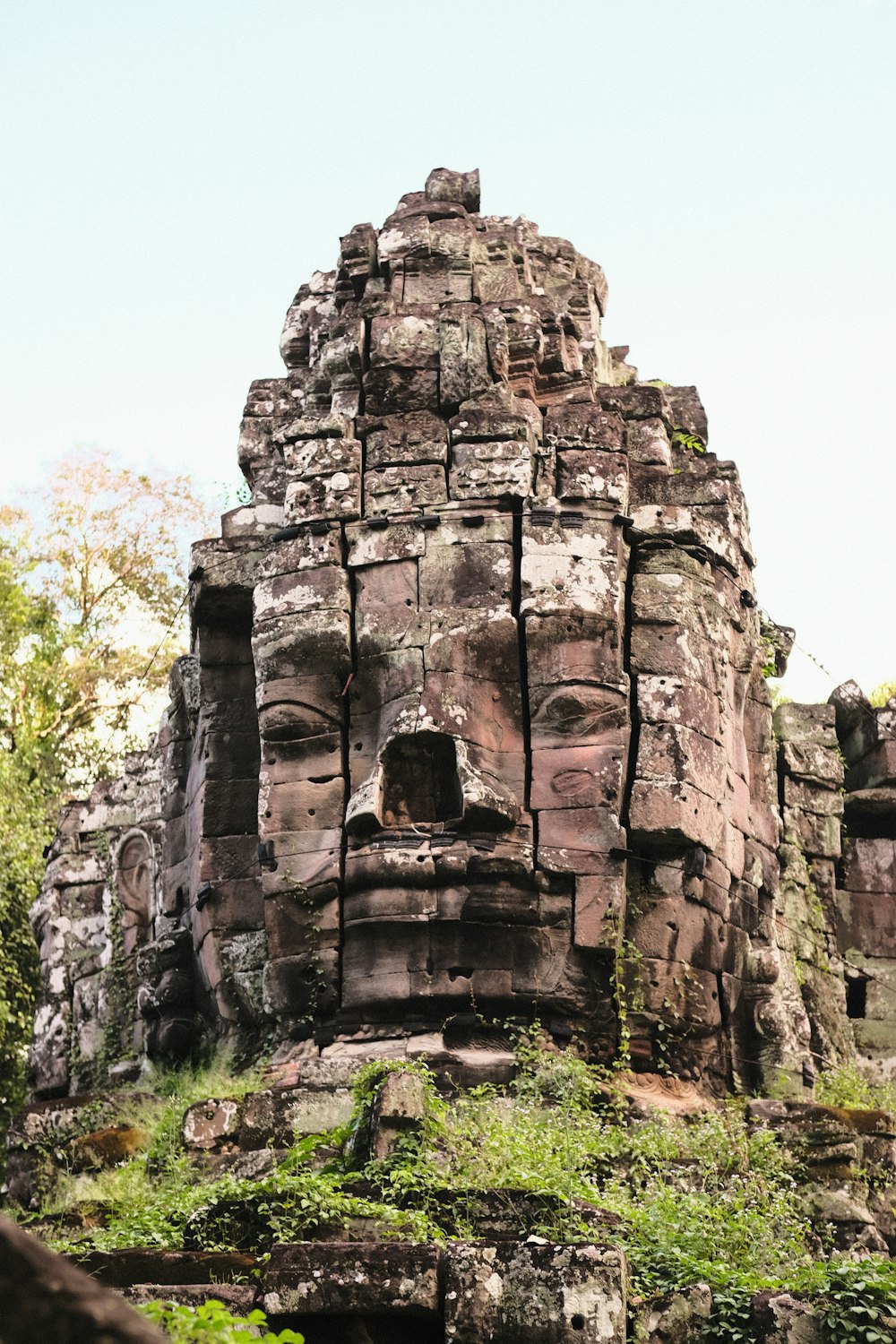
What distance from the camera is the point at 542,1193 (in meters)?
8.48

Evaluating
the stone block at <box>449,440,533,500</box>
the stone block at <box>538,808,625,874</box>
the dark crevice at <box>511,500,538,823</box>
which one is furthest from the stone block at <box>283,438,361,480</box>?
the stone block at <box>538,808,625,874</box>

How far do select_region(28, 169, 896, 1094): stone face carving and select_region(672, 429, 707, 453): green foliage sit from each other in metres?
0.02

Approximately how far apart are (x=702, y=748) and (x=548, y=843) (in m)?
1.28

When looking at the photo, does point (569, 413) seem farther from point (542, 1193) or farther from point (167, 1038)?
point (542, 1193)

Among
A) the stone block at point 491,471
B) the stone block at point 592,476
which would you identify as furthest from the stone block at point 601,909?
the stone block at point 491,471

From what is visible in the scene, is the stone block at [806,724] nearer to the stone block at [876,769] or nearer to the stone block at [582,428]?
the stone block at [876,769]

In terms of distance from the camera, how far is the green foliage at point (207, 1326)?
573 cm

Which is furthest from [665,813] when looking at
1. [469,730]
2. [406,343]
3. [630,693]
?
[406,343]

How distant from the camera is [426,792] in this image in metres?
11.9

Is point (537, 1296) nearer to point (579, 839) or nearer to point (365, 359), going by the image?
point (579, 839)

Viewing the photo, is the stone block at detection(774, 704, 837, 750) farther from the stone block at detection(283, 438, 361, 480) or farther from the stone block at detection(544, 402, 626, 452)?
the stone block at detection(283, 438, 361, 480)

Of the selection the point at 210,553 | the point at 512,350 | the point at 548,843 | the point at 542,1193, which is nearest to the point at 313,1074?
the point at 548,843

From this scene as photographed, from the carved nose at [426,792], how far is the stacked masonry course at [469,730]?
0.02 meters

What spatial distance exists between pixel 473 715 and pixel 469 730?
123mm
